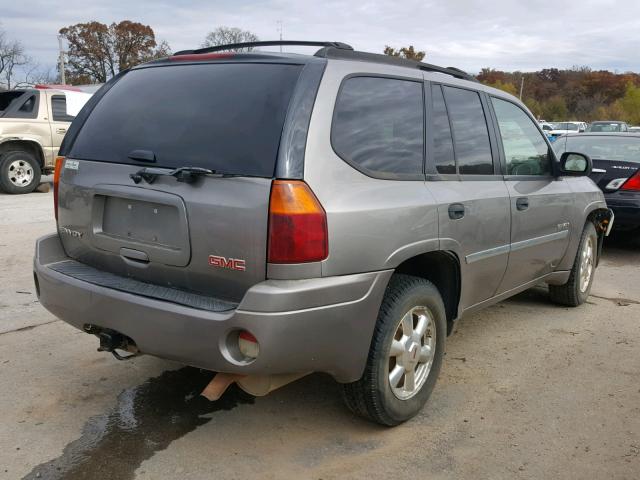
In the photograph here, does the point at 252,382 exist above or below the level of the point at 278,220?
below

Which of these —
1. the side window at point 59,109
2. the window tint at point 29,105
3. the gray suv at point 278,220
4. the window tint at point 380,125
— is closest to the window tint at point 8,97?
the window tint at point 29,105

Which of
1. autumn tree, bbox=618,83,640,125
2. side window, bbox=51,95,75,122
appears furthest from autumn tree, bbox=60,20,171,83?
side window, bbox=51,95,75,122

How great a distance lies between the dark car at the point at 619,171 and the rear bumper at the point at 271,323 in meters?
5.71

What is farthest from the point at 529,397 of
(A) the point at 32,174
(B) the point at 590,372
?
(A) the point at 32,174

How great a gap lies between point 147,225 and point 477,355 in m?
2.51

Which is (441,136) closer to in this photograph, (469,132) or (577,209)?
(469,132)

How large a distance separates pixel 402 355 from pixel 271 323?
931 millimetres

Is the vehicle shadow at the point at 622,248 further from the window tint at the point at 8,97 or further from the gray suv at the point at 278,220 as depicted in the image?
the window tint at the point at 8,97

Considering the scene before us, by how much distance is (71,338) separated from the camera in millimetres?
4383

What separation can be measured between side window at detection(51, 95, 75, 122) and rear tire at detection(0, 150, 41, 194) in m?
0.88

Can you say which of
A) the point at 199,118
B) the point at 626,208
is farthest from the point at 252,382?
the point at 626,208

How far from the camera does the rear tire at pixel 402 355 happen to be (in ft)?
9.80

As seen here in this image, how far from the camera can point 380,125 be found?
121 inches

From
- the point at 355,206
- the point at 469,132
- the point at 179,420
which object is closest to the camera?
the point at 355,206
